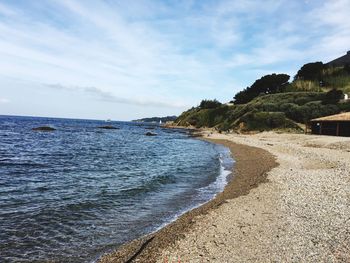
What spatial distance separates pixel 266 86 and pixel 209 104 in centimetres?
2305

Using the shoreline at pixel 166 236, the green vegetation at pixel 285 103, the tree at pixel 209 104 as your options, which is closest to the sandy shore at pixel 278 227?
the shoreline at pixel 166 236

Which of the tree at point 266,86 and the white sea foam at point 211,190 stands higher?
the tree at point 266,86

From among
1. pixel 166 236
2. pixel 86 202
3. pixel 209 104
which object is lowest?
pixel 86 202

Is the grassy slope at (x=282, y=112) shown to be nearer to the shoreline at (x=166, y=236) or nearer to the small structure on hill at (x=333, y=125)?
the small structure on hill at (x=333, y=125)

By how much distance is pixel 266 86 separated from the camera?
10581 centimetres

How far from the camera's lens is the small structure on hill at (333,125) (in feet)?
146

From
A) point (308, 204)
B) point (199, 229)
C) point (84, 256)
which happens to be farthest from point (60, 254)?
point (308, 204)

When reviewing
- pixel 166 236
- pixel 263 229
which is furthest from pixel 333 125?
pixel 166 236

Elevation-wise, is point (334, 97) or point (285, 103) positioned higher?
point (334, 97)

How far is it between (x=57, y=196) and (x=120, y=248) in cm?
697

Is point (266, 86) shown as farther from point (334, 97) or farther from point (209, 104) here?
point (334, 97)

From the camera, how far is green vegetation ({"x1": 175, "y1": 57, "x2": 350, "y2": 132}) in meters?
62.0

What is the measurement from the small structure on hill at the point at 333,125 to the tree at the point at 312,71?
47853 millimetres

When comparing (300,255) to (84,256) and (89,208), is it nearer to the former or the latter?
(84,256)
